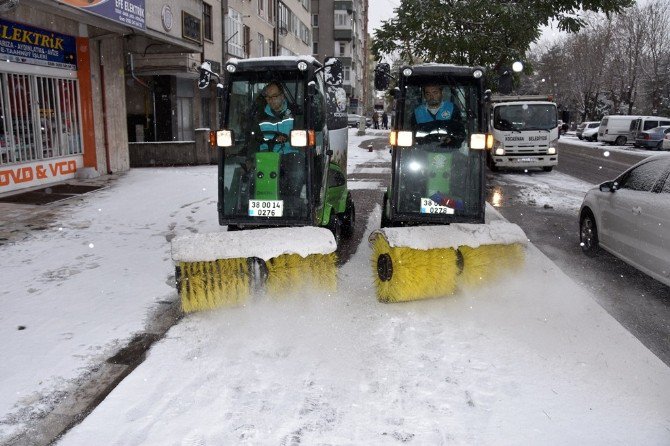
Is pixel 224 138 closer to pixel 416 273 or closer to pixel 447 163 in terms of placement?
pixel 416 273

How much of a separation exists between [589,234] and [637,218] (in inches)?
64.0

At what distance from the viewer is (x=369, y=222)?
34.2 feet

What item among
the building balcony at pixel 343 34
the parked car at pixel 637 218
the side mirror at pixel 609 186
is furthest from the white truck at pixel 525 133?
the building balcony at pixel 343 34

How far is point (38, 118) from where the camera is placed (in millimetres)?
13531

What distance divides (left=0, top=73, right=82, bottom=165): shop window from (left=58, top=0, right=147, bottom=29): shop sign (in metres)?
2.41

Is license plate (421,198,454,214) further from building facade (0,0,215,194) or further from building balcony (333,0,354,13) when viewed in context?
building balcony (333,0,354,13)

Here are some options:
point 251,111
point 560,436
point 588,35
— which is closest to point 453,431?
point 560,436

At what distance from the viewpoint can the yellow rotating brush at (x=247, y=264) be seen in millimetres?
5406

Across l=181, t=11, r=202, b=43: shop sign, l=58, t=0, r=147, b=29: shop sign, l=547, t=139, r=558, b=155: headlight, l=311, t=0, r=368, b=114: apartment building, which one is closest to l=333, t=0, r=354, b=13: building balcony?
l=311, t=0, r=368, b=114: apartment building

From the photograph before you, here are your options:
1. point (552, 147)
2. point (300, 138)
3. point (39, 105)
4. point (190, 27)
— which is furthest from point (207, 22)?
point (300, 138)

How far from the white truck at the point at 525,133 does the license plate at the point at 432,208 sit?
12.6 metres

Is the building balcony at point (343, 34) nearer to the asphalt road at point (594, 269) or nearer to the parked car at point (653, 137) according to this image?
the parked car at point (653, 137)

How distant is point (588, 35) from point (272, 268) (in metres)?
65.2

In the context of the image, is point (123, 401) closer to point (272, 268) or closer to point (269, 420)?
point (269, 420)
